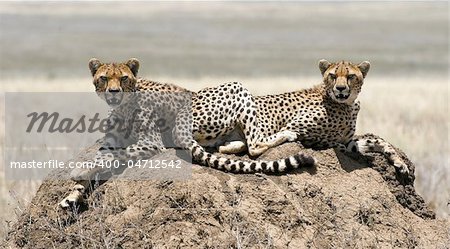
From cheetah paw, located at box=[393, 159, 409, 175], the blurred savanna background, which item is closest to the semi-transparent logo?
the blurred savanna background

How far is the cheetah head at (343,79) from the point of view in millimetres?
7180

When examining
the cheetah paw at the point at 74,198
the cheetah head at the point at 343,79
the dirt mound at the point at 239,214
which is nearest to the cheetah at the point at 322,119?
the cheetah head at the point at 343,79

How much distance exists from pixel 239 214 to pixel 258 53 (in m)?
40.1

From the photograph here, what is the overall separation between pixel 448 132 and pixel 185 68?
73.3ft

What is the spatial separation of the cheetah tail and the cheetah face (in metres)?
0.70

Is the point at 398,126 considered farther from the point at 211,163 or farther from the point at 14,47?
the point at 14,47

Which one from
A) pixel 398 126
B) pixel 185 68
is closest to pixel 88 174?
pixel 398 126

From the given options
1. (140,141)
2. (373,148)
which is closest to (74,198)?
(140,141)

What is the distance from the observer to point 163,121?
730 centimetres

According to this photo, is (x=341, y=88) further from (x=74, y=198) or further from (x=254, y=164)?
(x=74, y=198)

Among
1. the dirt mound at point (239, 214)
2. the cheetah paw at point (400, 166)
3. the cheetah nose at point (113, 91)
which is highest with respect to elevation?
the cheetah nose at point (113, 91)

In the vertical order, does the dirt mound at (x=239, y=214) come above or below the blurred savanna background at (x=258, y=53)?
above

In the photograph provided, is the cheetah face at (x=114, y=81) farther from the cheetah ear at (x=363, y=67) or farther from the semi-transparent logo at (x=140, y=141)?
the cheetah ear at (x=363, y=67)

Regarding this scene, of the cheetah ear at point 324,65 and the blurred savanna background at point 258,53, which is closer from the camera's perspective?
the cheetah ear at point 324,65
